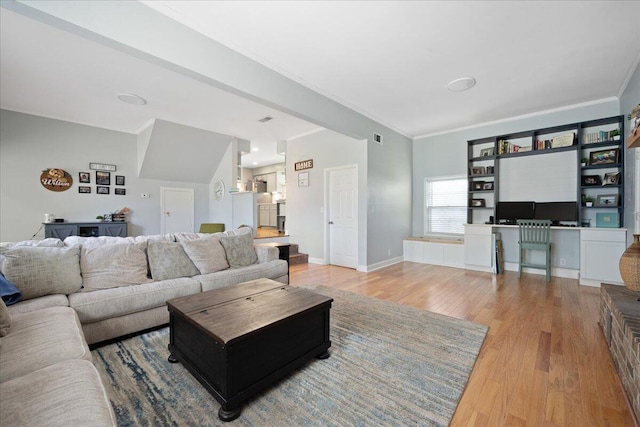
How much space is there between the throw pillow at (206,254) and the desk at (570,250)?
4.33m

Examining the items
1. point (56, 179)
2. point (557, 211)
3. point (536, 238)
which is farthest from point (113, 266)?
point (557, 211)

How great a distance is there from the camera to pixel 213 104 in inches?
176

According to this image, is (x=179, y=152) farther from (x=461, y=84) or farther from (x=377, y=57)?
(x=461, y=84)

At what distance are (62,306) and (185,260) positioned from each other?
1023 mm

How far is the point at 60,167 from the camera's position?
17.3ft

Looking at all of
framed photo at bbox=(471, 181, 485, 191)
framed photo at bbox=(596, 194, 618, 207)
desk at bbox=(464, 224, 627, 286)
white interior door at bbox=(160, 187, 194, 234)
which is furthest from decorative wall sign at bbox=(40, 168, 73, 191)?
framed photo at bbox=(596, 194, 618, 207)

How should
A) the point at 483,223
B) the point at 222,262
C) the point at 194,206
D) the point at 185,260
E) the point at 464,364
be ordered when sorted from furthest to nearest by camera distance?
the point at 194,206
the point at 483,223
the point at 222,262
the point at 185,260
the point at 464,364

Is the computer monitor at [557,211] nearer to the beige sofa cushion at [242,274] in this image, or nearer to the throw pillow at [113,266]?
the beige sofa cushion at [242,274]

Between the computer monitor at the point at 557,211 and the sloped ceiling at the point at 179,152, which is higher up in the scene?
the sloped ceiling at the point at 179,152

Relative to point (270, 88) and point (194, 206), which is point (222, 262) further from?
point (194, 206)

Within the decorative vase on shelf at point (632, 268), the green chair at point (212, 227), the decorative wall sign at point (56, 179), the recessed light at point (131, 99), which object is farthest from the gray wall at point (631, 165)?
the decorative wall sign at point (56, 179)

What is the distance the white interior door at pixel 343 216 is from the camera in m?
5.17

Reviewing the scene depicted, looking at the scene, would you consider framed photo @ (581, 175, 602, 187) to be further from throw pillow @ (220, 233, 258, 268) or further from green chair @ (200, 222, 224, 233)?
green chair @ (200, 222, 224, 233)

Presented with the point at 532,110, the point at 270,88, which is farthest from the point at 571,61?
the point at 270,88
